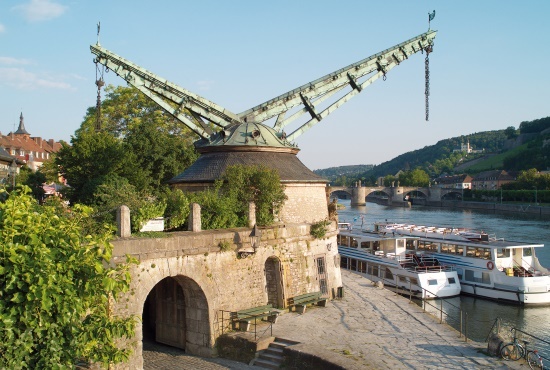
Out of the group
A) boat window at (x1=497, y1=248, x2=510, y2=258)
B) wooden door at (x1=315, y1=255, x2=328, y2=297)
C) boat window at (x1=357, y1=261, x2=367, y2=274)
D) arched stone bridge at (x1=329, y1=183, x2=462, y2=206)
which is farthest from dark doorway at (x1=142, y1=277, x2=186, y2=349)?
arched stone bridge at (x1=329, y1=183, x2=462, y2=206)

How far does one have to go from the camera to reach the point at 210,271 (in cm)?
1734

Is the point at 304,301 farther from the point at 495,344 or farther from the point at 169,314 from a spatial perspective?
the point at 495,344

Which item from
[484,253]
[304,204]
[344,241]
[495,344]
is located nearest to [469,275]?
[484,253]

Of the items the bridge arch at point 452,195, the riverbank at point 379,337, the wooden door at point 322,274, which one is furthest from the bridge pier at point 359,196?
the wooden door at point 322,274

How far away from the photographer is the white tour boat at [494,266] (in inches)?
1160

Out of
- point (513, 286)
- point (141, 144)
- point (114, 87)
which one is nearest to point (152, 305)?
point (141, 144)

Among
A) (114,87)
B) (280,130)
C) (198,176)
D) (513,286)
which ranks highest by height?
(114,87)

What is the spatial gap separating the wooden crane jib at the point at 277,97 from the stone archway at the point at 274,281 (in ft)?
22.9

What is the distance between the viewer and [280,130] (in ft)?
84.4

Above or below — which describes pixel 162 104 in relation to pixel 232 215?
above

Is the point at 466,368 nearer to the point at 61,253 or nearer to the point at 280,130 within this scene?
the point at 61,253

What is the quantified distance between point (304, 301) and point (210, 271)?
4641 millimetres

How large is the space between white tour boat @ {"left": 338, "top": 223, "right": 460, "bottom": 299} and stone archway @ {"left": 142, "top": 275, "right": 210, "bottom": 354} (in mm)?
16312

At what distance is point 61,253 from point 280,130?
57.8 feet
